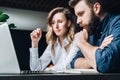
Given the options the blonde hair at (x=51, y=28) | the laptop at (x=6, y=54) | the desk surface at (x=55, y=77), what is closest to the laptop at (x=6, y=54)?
the laptop at (x=6, y=54)

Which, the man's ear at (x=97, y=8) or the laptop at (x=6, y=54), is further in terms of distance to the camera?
the man's ear at (x=97, y=8)

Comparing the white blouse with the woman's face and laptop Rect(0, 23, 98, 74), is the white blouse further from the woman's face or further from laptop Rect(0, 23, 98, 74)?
laptop Rect(0, 23, 98, 74)

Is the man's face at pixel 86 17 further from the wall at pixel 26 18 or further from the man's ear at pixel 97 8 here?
the wall at pixel 26 18

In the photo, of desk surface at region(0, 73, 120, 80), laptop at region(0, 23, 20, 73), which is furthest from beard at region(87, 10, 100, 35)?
laptop at region(0, 23, 20, 73)

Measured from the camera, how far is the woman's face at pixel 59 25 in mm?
2133

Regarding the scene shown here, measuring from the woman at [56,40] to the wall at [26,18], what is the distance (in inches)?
2.0

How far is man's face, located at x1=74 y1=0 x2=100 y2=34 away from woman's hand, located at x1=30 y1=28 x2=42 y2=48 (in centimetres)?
39

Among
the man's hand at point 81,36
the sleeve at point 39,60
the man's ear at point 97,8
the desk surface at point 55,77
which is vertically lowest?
the sleeve at point 39,60

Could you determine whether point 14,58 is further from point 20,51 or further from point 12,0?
point 12,0

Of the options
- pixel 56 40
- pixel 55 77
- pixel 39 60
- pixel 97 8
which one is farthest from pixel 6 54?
pixel 97 8

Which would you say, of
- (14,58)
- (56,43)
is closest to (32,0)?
(56,43)

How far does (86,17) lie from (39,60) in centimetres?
60

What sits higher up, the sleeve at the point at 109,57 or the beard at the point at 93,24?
the beard at the point at 93,24

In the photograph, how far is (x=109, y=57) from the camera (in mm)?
1921
